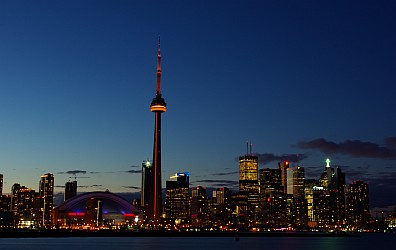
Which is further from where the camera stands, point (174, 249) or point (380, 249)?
point (380, 249)

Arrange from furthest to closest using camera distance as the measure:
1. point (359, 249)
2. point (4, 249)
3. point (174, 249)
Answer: point (359, 249), point (174, 249), point (4, 249)

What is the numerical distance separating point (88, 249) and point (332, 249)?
224 feet

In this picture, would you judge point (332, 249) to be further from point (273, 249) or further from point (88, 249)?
point (88, 249)

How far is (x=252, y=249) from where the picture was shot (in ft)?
535

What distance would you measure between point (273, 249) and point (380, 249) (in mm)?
35675

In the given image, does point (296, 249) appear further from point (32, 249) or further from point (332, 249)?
point (32, 249)

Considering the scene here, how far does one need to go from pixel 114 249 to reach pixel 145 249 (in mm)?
8120

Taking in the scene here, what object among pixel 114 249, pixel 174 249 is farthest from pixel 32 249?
pixel 174 249

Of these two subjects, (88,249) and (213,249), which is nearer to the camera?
(88,249)

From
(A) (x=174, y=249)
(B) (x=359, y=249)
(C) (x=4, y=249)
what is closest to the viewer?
(C) (x=4, y=249)

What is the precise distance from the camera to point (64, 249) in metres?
159

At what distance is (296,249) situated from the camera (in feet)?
546

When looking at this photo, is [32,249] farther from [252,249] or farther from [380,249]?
[380,249]

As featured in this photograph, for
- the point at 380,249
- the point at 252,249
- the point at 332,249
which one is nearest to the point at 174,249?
the point at 252,249
